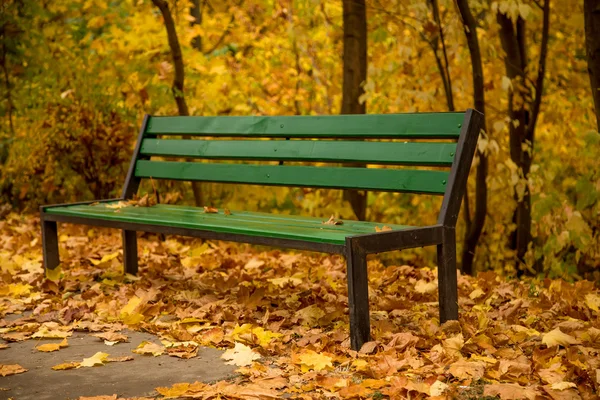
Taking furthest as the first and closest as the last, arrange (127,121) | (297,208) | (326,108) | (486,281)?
(326,108) < (297,208) < (127,121) < (486,281)

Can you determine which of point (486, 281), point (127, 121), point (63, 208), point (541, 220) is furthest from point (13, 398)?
point (127, 121)

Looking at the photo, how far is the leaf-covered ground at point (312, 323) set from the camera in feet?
9.58

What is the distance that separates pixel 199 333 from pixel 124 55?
4.49 metres

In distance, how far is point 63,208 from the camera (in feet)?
16.7

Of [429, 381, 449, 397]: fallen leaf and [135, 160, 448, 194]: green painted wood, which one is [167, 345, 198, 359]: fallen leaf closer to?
[429, 381, 449, 397]: fallen leaf

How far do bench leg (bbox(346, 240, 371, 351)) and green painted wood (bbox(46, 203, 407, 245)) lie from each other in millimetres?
98

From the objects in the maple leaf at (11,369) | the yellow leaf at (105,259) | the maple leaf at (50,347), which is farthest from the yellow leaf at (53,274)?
the maple leaf at (11,369)

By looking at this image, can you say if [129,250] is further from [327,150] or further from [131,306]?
[327,150]

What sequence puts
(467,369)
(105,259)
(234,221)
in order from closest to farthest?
1. (467,369)
2. (234,221)
3. (105,259)

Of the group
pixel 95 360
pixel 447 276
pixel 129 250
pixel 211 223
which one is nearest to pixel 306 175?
pixel 211 223

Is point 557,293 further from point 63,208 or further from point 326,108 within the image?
point 326,108

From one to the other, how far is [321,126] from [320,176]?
0.88ft

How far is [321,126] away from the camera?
4.37m

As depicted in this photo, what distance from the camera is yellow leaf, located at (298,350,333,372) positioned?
313cm
